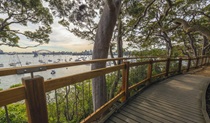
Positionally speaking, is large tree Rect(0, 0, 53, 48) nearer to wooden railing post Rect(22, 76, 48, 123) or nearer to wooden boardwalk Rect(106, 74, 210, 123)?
wooden railing post Rect(22, 76, 48, 123)

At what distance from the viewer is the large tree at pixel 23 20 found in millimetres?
6223

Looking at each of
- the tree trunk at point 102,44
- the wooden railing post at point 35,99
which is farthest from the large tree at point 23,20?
the wooden railing post at point 35,99

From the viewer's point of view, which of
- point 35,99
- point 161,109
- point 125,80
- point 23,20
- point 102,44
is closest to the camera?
point 35,99

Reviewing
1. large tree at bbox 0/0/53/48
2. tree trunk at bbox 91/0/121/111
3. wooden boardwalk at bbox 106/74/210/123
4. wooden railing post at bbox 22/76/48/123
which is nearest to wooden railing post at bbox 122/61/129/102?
wooden boardwalk at bbox 106/74/210/123

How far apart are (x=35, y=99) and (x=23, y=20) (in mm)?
8208

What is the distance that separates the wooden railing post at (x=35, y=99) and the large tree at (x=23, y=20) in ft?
22.3

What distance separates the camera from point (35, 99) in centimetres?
104

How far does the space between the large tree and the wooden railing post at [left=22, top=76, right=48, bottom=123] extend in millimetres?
6797

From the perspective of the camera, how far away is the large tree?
6223 mm

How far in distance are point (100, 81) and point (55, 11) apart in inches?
184

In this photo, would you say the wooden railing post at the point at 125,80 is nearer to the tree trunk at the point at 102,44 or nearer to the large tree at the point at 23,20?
the tree trunk at the point at 102,44

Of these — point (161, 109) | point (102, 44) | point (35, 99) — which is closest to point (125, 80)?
point (161, 109)

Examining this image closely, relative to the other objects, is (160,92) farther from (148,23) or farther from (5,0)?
(5,0)

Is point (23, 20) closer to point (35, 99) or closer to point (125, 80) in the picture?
point (125, 80)
